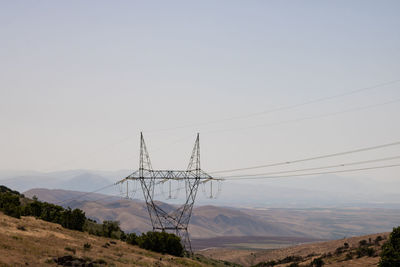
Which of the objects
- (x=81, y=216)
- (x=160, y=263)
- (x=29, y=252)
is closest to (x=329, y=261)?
(x=160, y=263)

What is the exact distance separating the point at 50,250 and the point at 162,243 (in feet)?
75.2

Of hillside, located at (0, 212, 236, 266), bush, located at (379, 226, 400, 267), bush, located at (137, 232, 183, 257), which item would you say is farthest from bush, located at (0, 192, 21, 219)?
bush, located at (379, 226, 400, 267)

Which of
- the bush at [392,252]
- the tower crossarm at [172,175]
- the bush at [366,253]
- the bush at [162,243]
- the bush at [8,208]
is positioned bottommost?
the bush at [366,253]

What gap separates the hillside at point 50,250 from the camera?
32.6 meters

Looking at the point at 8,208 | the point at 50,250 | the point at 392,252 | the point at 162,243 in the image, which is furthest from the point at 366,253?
the point at 8,208

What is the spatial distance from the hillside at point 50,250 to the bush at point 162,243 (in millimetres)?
6274

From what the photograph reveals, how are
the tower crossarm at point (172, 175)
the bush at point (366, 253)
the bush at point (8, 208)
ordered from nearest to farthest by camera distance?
the bush at point (8, 208)
the bush at point (366, 253)
the tower crossarm at point (172, 175)

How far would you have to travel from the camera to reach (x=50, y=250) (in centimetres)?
3650

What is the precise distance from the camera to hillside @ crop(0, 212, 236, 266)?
3261 centimetres

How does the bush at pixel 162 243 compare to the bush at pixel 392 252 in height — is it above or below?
below

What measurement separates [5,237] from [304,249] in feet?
329

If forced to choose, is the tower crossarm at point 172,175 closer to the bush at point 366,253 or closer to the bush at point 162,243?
the bush at point 162,243

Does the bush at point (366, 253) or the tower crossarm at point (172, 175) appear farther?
the tower crossarm at point (172, 175)

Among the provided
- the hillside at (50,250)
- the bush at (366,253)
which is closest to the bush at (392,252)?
the bush at (366,253)
